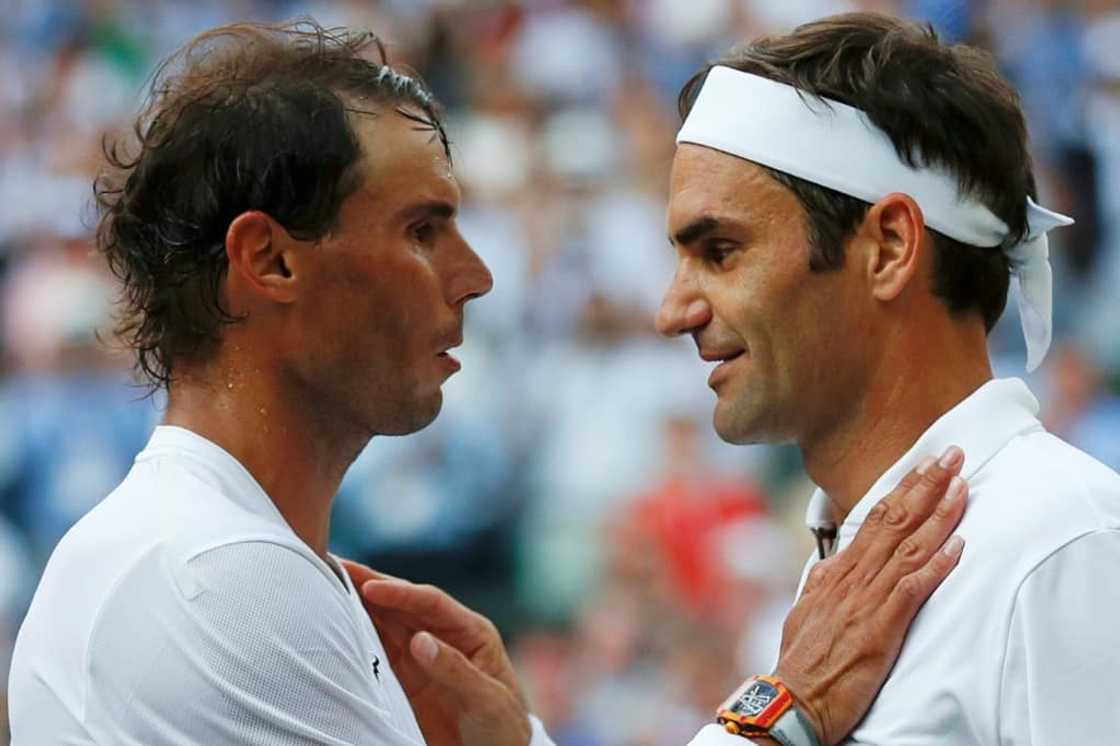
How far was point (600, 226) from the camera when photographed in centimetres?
836

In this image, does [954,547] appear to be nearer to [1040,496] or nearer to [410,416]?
[1040,496]

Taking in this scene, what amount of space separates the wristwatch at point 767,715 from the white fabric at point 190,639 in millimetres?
478

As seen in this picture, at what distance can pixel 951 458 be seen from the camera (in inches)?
105

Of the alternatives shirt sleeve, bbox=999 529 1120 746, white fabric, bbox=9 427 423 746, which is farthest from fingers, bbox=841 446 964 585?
white fabric, bbox=9 427 423 746

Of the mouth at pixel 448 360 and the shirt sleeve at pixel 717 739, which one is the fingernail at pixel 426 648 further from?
the shirt sleeve at pixel 717 739

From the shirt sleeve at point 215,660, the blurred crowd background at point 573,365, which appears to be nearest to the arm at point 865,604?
the shirt sleeve at point 215,660

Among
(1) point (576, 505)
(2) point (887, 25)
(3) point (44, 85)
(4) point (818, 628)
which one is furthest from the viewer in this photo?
(3) point (44, 85)

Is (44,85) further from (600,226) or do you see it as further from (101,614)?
(101,614)

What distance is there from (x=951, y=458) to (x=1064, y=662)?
1.31ft

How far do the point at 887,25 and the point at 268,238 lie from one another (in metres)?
1.03

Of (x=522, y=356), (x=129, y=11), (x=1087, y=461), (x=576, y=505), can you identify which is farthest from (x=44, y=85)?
(x=1087, y=461)

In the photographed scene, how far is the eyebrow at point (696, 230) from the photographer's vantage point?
284cm

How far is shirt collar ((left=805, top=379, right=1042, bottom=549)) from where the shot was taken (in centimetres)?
268

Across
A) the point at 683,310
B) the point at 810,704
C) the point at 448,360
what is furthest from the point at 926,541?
the point at 448,360
